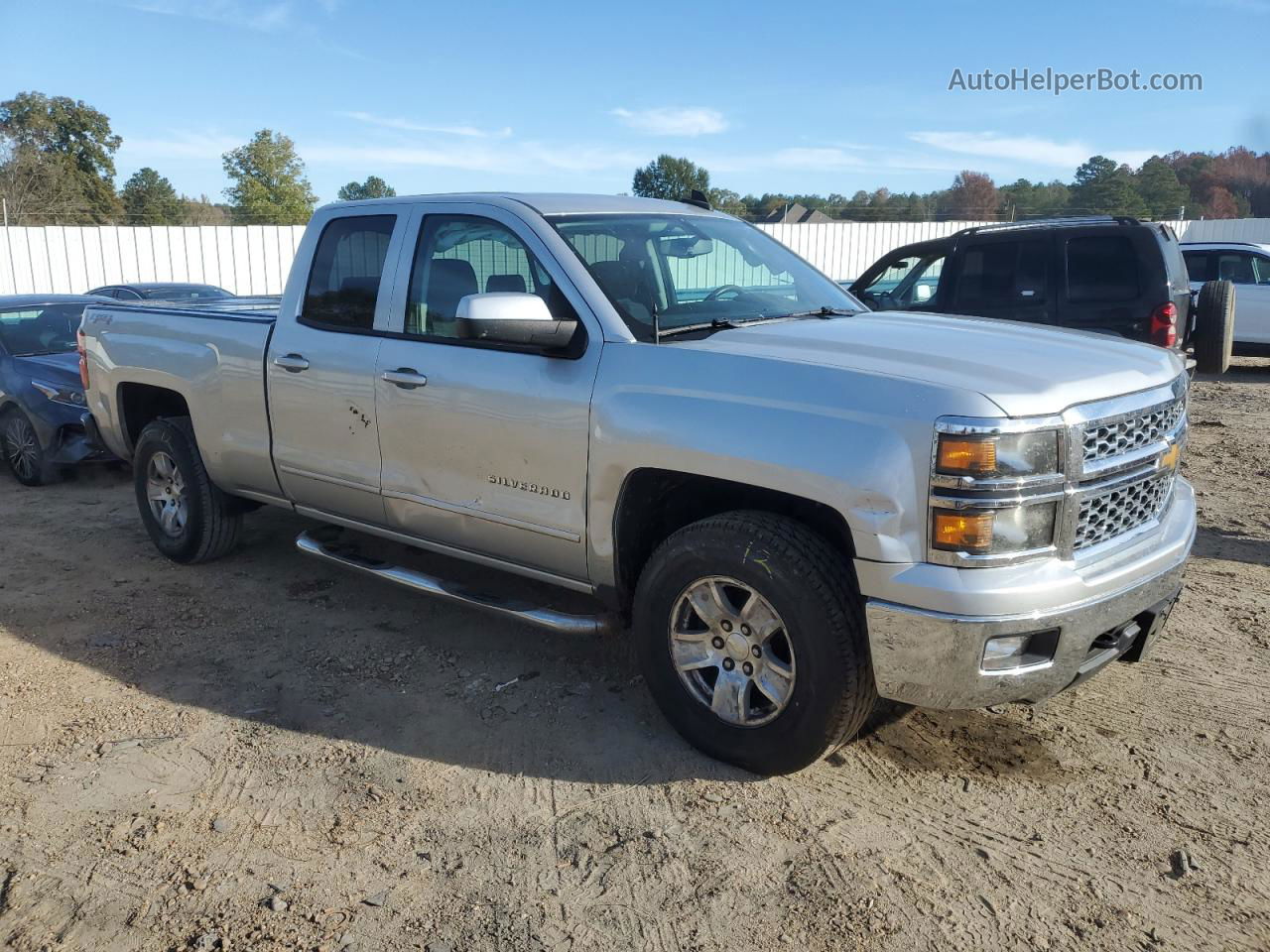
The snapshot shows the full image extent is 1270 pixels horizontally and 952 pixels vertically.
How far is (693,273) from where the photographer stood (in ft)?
14.5

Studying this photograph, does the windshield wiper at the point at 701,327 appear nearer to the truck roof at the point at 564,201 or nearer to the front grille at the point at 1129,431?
the truck roof at the point at 564,201

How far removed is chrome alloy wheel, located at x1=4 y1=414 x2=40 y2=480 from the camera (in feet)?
27.1

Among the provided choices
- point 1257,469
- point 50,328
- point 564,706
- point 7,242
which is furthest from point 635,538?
point 7,242

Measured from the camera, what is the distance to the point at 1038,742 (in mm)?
3764

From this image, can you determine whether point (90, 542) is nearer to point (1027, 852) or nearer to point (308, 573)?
point (308, 573)

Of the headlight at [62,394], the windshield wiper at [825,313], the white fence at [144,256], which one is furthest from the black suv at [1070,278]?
the white fence at [144,256]

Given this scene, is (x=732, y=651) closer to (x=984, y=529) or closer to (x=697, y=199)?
(x=984, y=529)

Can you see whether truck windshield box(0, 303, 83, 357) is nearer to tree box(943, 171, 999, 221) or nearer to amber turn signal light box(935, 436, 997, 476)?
amber turn signal light box(935, 436, 997, 476)

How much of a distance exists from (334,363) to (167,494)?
83.4 inches

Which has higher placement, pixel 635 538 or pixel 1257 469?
pixel 635 538

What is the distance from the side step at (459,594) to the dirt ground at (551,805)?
0.38m

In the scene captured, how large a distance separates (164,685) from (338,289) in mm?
1956

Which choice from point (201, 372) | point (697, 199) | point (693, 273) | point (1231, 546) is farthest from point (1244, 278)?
point (201, 372)

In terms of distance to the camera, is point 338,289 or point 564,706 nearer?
point 564,706
